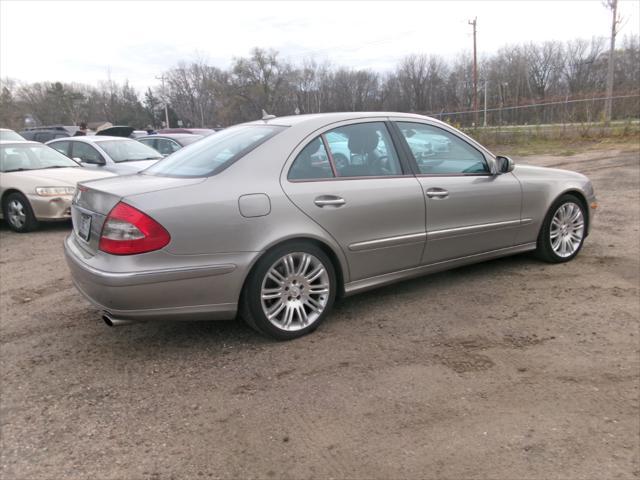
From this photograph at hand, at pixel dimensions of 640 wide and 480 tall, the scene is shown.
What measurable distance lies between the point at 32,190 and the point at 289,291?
20.2 ft

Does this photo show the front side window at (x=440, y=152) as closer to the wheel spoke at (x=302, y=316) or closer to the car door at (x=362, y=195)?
the car door at (x=362, y=195)

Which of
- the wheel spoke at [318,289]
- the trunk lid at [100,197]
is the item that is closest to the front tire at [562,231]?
the wheel spoke at [318,289]

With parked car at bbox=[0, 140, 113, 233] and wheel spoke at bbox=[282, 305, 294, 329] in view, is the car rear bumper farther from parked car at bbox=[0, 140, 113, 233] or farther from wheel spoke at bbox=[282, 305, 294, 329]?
parked car at bbox=[0, 140, 113, 233]

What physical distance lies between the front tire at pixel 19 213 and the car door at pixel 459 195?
633 cm

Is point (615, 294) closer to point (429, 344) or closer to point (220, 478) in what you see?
point (429, 344)

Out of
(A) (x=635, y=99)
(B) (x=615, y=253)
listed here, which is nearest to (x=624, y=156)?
(A) (x=635, y=99)

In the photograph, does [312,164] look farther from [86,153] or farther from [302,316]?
[86,153]

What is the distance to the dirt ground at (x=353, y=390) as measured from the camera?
2.36 m

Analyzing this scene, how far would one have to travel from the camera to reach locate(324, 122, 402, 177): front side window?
383 cm

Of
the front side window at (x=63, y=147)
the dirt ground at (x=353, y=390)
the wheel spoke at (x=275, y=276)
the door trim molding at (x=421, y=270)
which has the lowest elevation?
the dirt ground at (x=353, y=390)

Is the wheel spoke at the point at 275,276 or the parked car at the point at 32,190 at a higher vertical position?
the parked car at the point at 32,190

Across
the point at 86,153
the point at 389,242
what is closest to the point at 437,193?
the point at 389,242

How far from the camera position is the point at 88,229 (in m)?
3.40

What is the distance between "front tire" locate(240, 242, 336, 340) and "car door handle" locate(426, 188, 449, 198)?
1053 mm
